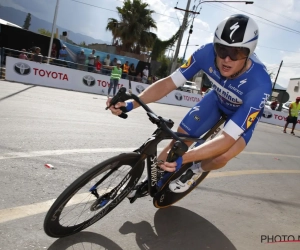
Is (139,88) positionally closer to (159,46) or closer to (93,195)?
(93,195)

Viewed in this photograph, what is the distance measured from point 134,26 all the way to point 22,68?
27412 mm

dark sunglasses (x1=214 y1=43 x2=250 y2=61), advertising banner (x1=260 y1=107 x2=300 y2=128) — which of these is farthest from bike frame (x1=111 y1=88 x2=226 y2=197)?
advertising banner (x1=260 y1=107 x2=300 y2=128)

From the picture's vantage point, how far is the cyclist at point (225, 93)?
267 centimetres

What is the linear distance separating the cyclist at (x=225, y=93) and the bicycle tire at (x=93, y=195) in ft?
1.54

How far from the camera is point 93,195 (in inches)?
108

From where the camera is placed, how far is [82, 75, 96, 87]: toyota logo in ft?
49.1

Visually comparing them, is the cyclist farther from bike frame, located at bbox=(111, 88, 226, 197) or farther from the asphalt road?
the asphalt road

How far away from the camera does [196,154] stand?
250cm

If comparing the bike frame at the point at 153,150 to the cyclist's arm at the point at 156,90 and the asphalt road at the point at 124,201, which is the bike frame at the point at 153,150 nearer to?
the asphalt road at the point at 124,201

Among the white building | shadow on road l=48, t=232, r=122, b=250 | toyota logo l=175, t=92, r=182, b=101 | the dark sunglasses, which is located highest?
the white building

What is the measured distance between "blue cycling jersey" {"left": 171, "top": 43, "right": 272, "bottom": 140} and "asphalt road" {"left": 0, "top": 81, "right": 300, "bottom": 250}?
121 cm

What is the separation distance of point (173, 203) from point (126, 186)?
3.00 feet

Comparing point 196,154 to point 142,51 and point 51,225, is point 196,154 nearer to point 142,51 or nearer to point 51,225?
point 51,225

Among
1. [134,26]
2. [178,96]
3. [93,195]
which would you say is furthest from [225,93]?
[134,26]
